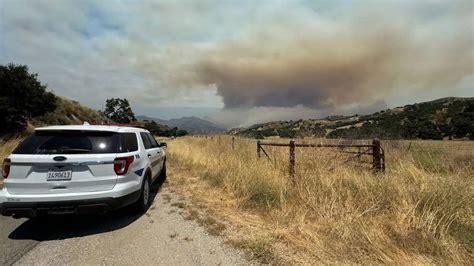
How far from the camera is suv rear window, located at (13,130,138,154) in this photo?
4980mm

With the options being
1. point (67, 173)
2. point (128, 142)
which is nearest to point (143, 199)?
point (128, 142)

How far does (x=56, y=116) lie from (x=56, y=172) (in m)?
33.1

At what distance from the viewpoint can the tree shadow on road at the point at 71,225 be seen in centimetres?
503

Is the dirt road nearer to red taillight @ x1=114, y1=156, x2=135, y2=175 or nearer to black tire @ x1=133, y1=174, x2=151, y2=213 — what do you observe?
black tire @ x1=133, y1=174, x2=151, y2=213

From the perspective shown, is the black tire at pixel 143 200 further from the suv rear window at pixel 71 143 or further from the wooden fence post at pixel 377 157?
the wooden fence post at pixel 377 157

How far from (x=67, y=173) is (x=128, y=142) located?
132 centimetres

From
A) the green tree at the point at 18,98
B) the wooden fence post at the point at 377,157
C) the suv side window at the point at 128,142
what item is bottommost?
the wooden fence post at the point at 377,157

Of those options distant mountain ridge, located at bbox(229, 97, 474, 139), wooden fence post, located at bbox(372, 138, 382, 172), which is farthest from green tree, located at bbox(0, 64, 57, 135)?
wooden fence post, located at bbox(372, 138, 382, 172)

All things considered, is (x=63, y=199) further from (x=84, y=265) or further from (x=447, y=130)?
(x=447, y=130)

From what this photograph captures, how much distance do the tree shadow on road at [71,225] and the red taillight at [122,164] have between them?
1.09 metres

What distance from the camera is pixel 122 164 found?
5.27 m

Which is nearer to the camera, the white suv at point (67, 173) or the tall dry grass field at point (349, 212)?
the tall dry grass field at point (349, 212)

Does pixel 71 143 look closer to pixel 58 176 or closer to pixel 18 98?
pixel 58 176

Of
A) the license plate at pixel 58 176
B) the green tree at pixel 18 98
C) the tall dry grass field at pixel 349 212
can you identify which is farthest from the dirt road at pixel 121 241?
the green tree at pixel 18 98
